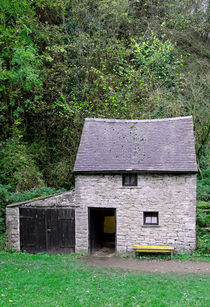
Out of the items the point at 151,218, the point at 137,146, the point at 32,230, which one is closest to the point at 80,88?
the point at 137,146

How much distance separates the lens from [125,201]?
12.4m

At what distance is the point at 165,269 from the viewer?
1058 cm

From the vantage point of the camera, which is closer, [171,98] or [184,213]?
[184,213]

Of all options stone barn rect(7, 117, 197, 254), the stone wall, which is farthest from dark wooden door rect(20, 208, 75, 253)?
the stone wall

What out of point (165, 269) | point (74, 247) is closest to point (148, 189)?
point (165, 269)

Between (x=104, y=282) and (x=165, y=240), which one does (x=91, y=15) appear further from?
(x=104, y=282)

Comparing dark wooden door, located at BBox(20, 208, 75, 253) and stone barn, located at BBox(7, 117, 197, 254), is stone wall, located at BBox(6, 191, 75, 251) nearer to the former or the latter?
stone barn, located at BBox(7, 117, 197, 254)

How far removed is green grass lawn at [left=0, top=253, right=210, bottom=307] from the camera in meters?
7.71

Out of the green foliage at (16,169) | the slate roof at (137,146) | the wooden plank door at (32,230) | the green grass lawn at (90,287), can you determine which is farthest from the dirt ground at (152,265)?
the green foliage at (16,169)

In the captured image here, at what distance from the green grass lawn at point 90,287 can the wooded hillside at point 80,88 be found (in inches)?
267

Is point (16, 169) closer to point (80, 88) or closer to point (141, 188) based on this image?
point (80, 88)

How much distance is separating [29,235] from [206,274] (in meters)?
7.55

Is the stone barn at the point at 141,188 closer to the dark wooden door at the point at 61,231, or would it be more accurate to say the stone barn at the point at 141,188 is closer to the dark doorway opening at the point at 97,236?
the dark doorway opening at the point at 97,236

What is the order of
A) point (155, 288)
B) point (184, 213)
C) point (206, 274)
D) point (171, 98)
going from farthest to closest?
point (171, 98) → point (184, 213) → point (206, 274) → point (155, 288)
